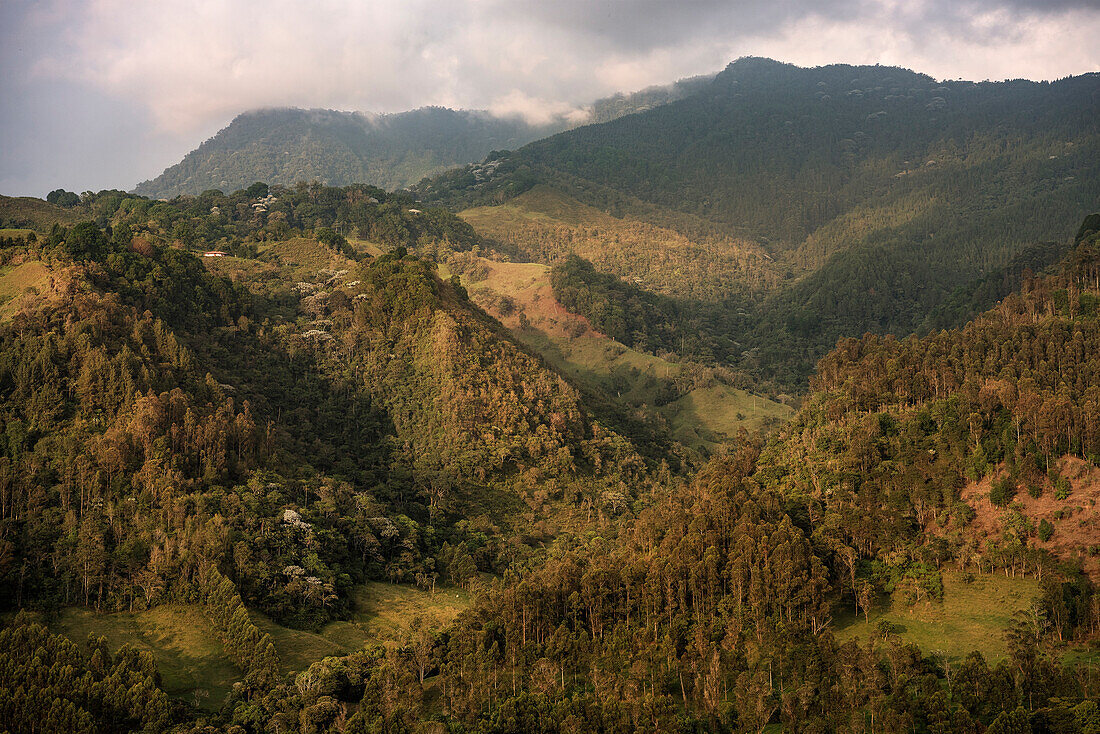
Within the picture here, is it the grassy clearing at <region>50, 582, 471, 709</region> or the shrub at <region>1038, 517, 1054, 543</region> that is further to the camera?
the shrub at <region>1038, 517, 1054, 543</region>

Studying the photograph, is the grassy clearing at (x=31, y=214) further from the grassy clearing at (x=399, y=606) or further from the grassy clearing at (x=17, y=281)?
the grassy clearing at (x=399, y=606)

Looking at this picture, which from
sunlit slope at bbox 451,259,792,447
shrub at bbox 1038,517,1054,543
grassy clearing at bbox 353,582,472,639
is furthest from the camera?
sunlit slope at bbox 451,259,792,447

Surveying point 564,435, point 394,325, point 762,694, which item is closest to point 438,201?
point 394,325

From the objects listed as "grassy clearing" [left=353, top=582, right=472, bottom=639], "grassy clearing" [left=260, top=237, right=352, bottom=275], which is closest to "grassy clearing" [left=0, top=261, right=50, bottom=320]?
"grassy clearing" [left=353, top=582, right=472, bottom=639]

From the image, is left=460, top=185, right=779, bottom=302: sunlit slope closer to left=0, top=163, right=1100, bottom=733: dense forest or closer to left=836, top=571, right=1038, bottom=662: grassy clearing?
left=0, top=163, right=1100, bottom=733: dense forest

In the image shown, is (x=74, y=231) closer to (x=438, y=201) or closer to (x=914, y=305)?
(x=914, y=305)

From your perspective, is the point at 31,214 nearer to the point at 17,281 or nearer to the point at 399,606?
the point at 17,281
